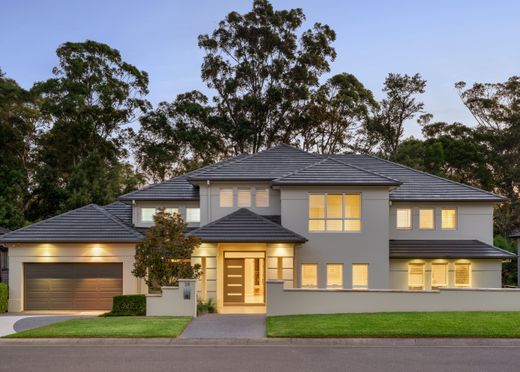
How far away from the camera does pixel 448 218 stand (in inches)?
1216

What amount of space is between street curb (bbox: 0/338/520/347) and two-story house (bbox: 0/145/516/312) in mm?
9881

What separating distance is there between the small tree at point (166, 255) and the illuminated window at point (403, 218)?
12.5 m

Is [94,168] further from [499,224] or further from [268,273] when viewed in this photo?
[499,224]

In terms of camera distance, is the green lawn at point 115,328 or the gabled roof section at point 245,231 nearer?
the green lawn at point 115,328

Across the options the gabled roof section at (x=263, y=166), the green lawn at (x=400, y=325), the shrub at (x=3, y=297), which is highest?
the gabled roof section at (x=263, y=166)

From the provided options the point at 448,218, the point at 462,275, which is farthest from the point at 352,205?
the point at 462,275

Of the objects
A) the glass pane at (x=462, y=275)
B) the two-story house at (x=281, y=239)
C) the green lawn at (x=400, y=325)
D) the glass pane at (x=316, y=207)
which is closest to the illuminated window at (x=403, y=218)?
the two-story house at (x=281, y=239)

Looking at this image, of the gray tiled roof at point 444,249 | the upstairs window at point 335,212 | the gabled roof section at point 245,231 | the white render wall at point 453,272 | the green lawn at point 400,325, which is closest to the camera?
the green lawn at point 400,325

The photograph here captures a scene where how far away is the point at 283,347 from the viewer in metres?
15.1

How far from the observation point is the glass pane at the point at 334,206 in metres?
27.4

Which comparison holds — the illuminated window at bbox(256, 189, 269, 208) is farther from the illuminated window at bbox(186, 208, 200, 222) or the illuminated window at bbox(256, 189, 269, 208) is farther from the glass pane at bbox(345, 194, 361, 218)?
the glass pane at bbox(345, 194, 361, 218)

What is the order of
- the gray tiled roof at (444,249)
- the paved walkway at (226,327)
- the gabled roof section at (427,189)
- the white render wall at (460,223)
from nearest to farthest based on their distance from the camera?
the paved walkway at (226,327) → the gray tiled roof at (444,249) → the gabled roof section at (427,189) → the white render wall at (460,223)

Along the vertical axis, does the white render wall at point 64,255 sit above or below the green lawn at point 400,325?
above

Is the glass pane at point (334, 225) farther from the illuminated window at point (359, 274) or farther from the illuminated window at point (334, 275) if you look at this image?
the illuminated window at point (359, 274)
